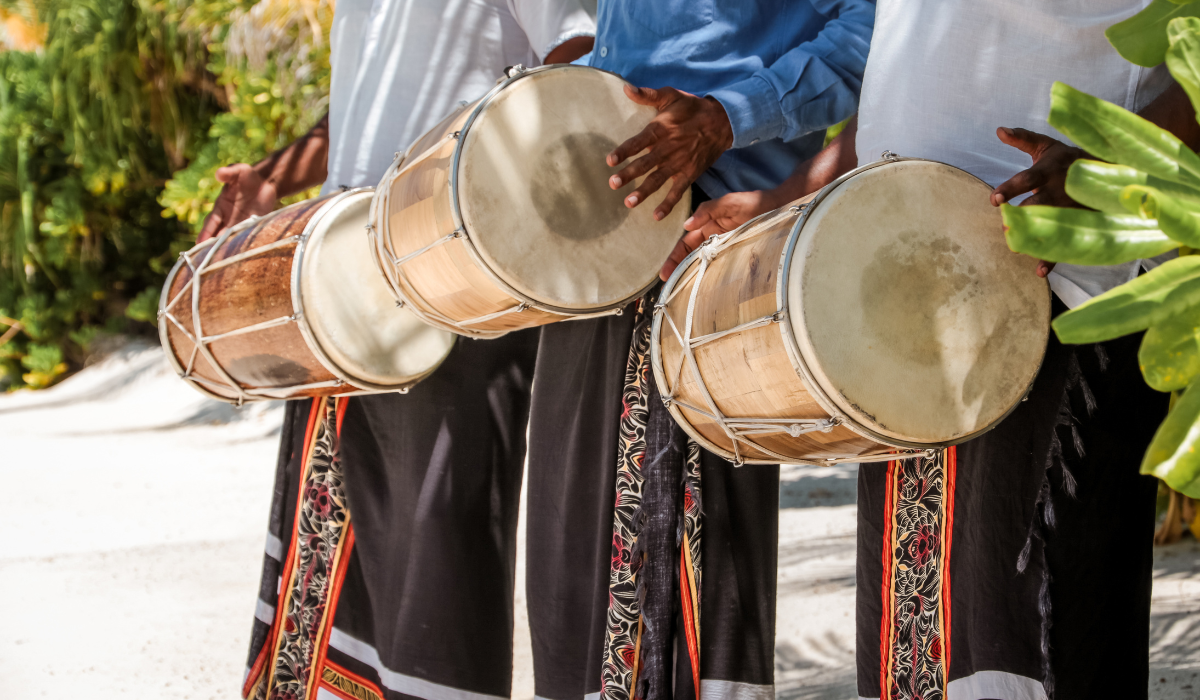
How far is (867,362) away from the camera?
45.5 inches

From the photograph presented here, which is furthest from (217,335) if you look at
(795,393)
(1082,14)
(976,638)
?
(1082,14)

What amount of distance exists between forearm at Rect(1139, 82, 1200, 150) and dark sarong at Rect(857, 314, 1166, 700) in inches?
10.9

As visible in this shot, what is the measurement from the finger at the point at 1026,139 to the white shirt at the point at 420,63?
1112 millimetres

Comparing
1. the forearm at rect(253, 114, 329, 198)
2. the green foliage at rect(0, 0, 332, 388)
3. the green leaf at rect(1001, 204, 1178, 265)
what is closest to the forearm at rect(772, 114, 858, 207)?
the green leaf at rect(1001, 204, 1178, 265)

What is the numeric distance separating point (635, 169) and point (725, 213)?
15 cm

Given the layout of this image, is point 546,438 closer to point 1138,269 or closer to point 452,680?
point 452,680

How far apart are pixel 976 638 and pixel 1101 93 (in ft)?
2.46

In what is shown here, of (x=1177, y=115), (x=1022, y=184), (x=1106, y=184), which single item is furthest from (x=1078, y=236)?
(x=1177, y=115)

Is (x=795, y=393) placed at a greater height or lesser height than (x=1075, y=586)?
greater

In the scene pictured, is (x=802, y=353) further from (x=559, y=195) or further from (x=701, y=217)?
(x=559, y=195)

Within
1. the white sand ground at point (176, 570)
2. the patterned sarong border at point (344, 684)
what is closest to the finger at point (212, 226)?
the patterned sarong border at point (344, 684)

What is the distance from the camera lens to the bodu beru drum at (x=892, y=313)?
1.15m

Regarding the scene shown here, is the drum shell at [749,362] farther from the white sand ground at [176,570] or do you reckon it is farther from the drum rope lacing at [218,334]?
the white sand ground at [176,570]

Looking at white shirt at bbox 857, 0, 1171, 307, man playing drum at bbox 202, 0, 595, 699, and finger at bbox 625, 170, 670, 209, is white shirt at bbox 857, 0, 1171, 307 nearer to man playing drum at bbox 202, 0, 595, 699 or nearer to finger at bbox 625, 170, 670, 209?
finger at bbox 625, 170, 670, 209
